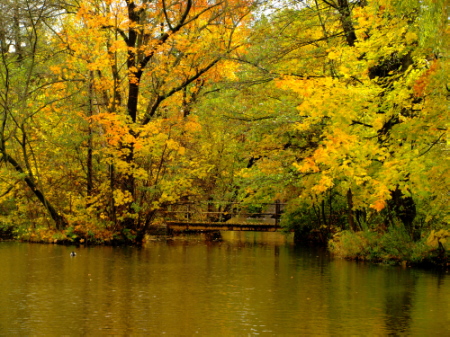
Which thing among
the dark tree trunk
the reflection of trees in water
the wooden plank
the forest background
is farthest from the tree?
the reflection of trees in water

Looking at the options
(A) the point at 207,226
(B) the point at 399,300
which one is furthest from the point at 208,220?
(B) the point at 399,300

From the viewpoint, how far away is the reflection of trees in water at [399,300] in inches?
407

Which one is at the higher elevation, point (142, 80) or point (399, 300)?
point (142, 80)

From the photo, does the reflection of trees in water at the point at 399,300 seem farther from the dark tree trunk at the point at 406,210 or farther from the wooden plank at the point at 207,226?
the wooden plank at the point at 207,226

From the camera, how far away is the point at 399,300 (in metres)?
12.8

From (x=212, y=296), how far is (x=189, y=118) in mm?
12686

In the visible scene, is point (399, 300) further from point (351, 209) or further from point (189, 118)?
point (189, 118)

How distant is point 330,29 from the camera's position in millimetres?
21578

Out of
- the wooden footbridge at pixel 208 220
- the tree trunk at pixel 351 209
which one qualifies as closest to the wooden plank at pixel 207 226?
the wooden footbridge at pixel 208 220

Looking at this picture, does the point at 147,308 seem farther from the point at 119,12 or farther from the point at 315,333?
the point at 119,12

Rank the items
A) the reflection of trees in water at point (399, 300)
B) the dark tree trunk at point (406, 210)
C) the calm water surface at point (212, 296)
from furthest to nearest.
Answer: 1. the dark tree trunk at point (406, 210)
2. the reflection of trees in water at point (399, 300)
3. the calm water surface at point (212, 296)

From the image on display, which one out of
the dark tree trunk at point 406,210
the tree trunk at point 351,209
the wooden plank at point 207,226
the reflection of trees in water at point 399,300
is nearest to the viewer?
the reflection of trees in water at point 399,300

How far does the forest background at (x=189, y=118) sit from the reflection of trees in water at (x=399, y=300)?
6.30 ft

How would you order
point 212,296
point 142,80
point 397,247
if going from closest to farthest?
1. point 212,296
2. point 397,247
3. point 142,80
